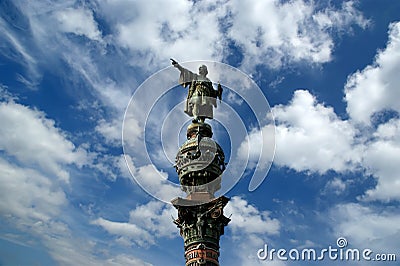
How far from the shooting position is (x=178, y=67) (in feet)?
172

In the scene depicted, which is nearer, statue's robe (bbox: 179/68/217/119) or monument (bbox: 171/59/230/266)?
monument (bbox: 171/59/230/266)

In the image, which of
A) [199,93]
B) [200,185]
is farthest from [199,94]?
[200,185]

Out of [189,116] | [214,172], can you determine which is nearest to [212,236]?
[214,172]

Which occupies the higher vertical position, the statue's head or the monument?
the statue's head

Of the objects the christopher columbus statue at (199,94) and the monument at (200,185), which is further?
the christopher columbus statue at (199,94)

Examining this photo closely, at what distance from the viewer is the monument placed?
41.4 metres

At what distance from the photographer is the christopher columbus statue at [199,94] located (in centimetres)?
5016

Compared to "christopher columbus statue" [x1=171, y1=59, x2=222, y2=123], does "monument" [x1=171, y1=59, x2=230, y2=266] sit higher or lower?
lower

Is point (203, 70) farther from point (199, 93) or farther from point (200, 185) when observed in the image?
point (200, 185)

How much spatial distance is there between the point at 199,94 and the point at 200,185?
10.9 metres

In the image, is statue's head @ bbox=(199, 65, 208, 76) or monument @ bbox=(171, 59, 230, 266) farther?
statue's head @ bbox=(199, 65, 208, 76)

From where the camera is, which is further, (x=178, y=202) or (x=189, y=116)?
(x=189, y=116)

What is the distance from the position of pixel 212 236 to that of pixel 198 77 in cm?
1828

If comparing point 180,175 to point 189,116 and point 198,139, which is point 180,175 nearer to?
point 198,139
